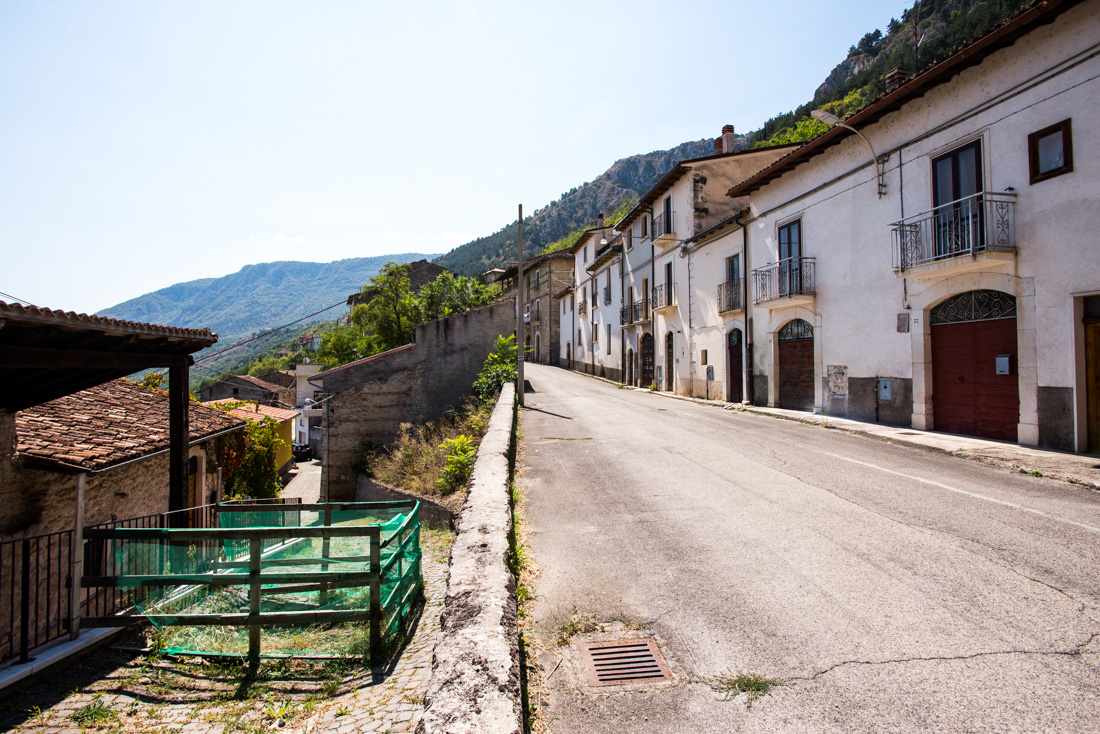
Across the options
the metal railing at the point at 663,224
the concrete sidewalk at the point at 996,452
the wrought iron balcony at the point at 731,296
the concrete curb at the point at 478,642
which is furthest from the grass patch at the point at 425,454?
the metal railing at the point at 663,224

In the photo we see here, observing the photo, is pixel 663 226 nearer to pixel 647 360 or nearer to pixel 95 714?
pixel 647 360

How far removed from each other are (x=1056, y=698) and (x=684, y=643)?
5.59 feet

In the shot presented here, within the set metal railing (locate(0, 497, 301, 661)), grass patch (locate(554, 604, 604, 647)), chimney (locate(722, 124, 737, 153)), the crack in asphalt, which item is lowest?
metal railing (locate(0, 497, 301, 661))

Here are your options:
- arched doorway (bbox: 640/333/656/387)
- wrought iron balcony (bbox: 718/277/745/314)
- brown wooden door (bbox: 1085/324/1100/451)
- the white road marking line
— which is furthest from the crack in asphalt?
arched doorway (bbox: 640/333/656/387)

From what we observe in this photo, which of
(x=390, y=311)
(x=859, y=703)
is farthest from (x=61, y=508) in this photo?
(x=390, y=311)

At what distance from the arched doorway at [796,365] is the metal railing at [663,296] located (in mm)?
8012

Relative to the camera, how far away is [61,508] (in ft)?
25.1

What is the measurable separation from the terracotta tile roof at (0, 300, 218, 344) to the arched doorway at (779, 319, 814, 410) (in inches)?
608

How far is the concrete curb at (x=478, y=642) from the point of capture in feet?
7.67

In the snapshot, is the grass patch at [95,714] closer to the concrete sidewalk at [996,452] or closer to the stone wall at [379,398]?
the concrete sidewalk at [996,452]

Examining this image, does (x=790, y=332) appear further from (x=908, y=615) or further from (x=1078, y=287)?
(x=908, y=615)

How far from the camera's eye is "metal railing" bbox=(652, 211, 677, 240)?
83.3ft

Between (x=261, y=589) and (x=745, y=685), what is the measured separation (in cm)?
416

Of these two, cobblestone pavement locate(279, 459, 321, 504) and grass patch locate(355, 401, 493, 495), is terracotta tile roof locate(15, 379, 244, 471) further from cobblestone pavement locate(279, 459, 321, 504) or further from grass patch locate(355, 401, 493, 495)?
cobblestone pavement locate(279, 459, 321, 504)
